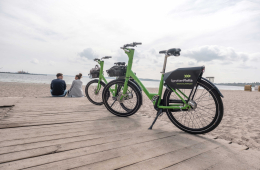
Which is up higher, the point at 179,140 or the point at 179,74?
the point at 179,74

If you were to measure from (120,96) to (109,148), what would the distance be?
66.8 inches

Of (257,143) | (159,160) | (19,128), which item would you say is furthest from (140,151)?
(257,143)

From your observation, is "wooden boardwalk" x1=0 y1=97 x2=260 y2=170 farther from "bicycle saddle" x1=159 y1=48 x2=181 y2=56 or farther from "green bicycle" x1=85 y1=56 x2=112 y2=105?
"green bicycle" x1=85 y1=56 x2=112 y2=105

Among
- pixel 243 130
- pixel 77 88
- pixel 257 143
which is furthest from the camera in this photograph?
pixel 77 88

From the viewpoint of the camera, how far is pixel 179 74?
2.55 metres

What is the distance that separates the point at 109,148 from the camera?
6.06 ft

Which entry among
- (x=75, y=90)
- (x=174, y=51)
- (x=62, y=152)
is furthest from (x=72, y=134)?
(x=75, y=90)

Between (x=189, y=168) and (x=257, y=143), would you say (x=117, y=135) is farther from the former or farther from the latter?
(x=257, y=143)

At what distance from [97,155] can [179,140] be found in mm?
1229

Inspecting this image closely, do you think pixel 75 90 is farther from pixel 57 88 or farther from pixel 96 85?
pixel 96 85

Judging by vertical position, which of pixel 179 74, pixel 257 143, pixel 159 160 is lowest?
pixel 257 143

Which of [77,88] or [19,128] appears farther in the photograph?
[77,88]

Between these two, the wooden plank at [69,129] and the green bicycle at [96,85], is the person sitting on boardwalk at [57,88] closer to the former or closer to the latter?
the green bicycle at [96,85]

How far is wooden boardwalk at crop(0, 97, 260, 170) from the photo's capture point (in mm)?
1528
